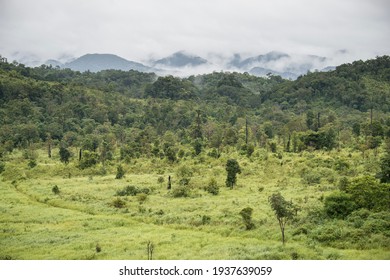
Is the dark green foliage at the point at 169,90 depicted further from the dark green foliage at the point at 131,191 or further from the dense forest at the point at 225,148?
the dark green foliage at the point at 131,191

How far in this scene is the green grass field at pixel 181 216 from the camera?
28.5 meters

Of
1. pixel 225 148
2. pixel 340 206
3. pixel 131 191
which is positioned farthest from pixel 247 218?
pixel 225 148

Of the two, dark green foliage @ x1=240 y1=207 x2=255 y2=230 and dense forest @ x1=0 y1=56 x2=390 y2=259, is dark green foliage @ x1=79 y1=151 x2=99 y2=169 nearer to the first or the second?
dense forest @ x1=0 y1=56 x2=390 y2=259

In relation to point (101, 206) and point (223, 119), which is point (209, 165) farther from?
point (223, 119)

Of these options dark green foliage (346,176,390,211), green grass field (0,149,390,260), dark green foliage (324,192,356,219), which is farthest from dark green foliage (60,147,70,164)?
dark green foliage (346,176,390,211)

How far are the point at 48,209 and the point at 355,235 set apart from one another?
2869cm

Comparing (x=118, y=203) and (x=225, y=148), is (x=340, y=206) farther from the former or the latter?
(x=225, y=148)

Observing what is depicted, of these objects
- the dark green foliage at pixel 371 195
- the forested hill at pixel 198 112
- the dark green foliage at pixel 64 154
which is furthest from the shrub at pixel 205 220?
the forested hill at pixel 198 112

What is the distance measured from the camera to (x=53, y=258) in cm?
2789

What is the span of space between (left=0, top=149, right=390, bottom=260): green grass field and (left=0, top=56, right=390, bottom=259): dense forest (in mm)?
256

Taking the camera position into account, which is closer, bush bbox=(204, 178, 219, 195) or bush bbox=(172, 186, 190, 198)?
bush bbox=(172, 186, 190, 198)

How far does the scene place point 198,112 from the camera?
114 m

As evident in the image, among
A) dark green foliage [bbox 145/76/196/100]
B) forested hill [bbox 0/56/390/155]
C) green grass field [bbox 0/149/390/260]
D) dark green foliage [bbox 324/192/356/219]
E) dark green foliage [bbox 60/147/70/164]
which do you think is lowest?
green grass field [bbox 0/149/390/260]

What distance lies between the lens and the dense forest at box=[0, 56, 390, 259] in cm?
3362
